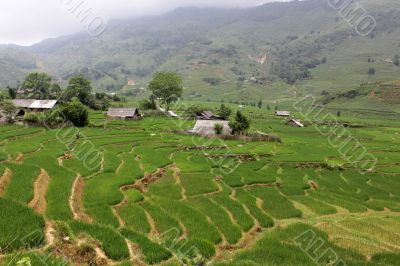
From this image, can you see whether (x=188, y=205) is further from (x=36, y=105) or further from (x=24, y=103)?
(x=24, y=103)

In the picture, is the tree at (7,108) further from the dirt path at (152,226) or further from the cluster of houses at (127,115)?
the dirt path at (152,226)

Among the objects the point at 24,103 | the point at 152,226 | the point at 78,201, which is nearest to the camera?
the point at 152,226

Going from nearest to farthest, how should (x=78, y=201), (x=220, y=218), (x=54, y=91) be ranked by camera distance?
(x=220, y=218) → (x=78, y=201) → (x=54, y=91)

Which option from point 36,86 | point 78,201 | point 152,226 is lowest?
point 36,86

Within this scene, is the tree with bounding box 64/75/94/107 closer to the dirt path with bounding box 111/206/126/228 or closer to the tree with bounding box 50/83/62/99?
the tree with bounding box 50/83/62/99

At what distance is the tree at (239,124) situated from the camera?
7388 cm

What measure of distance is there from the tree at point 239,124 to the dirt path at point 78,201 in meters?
46.6

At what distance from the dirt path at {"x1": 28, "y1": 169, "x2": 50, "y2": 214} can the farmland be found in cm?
11

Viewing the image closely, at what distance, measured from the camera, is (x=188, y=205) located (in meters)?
25.4

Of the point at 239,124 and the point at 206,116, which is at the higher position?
the point at 239,124

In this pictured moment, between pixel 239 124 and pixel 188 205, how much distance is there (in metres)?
49.6

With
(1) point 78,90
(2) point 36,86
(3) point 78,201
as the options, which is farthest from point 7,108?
(3) point 78,201

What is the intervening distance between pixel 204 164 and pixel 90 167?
1322 cm

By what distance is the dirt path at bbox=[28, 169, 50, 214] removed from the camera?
21.4 m
